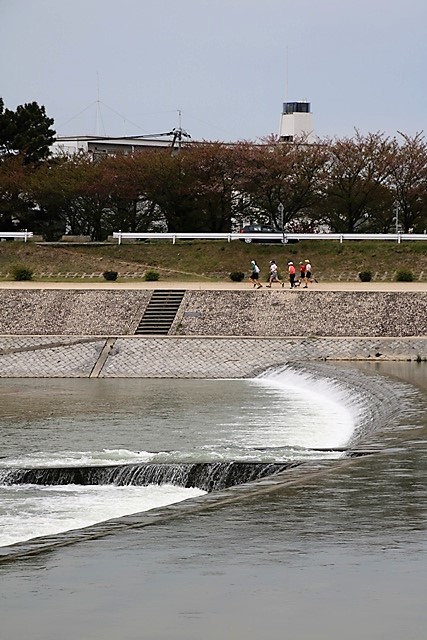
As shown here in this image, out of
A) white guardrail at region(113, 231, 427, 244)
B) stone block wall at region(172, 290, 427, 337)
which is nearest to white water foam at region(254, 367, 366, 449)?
stone block wall at region(172, 290, 427, 337)

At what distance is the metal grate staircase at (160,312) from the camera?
126 feet

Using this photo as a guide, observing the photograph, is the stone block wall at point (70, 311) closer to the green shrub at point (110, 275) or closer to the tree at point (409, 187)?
the green shrub at point (110, 275)

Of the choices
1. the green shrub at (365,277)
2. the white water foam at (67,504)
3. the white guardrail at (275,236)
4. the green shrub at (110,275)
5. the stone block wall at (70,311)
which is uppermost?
the white guardrail at (275,236)

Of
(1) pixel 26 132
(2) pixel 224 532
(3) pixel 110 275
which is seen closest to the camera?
(2) pixel 224 532

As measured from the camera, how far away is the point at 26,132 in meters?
64.1

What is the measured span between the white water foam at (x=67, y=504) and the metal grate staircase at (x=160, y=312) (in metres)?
20.2

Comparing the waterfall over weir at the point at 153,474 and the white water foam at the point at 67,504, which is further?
the waterfall over weir at the point at 153,474

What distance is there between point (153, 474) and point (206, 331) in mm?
19945

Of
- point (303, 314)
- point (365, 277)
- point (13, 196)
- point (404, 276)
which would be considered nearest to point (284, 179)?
point (13, 196)

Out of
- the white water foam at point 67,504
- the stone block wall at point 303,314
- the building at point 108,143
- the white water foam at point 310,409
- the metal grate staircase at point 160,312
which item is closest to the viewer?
the white water foam at point 67,504

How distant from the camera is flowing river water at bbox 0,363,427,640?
10000 mm

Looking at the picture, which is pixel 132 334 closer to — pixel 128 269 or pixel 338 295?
pixel 338 295

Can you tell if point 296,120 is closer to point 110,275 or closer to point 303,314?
point 110,275

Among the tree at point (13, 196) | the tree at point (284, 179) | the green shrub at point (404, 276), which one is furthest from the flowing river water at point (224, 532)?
the tree at point (13, 196)
